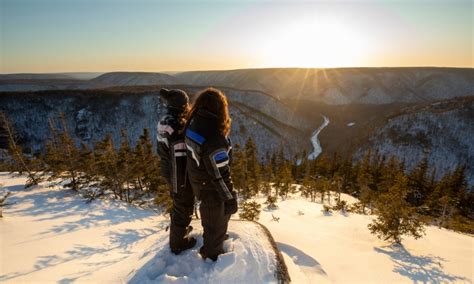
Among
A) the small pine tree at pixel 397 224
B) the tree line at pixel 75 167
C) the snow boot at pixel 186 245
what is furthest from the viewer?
the tree line at pixel 75 167

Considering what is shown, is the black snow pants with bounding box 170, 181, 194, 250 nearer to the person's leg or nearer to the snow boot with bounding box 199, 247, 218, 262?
the person's leg

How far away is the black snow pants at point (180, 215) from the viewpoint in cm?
457

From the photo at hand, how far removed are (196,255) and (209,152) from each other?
76.8 inches

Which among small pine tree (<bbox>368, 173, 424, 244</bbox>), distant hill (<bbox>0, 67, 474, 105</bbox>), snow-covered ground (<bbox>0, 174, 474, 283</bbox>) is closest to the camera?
snow-covered ground (<bbox>0, 174, 474, 283</bbox>)

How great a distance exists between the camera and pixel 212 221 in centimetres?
423

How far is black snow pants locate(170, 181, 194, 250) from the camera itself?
4566 mm

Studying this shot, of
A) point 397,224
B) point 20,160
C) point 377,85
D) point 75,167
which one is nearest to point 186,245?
point 397,224

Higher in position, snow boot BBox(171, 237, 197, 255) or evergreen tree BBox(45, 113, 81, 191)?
snow boot BBox(171, 237, 197, 255)

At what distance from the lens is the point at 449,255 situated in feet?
22.1

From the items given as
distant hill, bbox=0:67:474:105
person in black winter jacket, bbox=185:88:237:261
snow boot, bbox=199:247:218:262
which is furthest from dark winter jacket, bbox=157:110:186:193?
distant hill, bbox=0:67:474:105

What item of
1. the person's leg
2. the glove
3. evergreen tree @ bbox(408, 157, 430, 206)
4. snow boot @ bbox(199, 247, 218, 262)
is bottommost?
evergreen tree @ bbox(408, 157, 430, 206)

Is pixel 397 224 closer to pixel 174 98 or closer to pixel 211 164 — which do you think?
pixel 211 164

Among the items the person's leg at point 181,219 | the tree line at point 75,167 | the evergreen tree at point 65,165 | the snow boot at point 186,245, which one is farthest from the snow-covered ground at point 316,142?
the person's leg at point 181,219

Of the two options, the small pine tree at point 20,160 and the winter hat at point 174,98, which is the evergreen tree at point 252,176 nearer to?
the small pine tree at point 20,160
